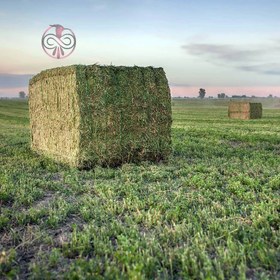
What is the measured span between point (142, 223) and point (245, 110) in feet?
115

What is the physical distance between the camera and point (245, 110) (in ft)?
129

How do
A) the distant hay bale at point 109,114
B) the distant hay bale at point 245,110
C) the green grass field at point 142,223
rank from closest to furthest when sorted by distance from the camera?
the green grass field at point 142,223, the distant hay bale at point 109,114, the distant hay bale at point 245,110

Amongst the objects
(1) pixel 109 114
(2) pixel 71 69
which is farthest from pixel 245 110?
(2) pixel 71 69

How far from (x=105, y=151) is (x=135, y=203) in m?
4.86

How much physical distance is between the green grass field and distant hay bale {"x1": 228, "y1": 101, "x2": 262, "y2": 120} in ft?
94.7

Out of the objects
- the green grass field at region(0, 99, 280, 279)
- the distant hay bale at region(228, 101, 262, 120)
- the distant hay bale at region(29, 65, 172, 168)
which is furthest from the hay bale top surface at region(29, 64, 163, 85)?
the distant hay bale at region(228, 101, 262, 120)

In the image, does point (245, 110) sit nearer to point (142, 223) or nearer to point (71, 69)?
point (71, 69)

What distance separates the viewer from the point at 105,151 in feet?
38.9

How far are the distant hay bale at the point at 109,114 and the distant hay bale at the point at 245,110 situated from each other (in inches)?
1097

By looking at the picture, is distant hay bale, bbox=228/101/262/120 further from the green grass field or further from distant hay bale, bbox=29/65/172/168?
the green grass field

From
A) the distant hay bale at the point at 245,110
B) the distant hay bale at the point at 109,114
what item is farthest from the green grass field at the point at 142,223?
the distant hay bale at the point at 245,110

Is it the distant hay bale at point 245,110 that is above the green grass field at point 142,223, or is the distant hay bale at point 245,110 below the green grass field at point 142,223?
above

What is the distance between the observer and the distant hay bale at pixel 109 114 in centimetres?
1153

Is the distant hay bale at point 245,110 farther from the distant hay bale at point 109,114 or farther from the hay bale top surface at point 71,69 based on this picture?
the hay bale top surface at point 71,69
